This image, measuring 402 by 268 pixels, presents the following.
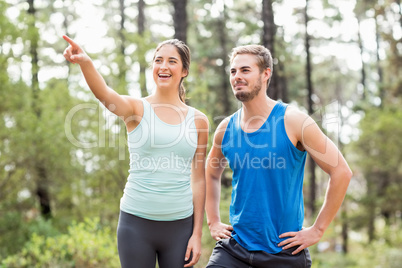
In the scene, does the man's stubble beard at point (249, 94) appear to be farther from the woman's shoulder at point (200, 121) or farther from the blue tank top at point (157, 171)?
the blue tank top at point (157, 171)

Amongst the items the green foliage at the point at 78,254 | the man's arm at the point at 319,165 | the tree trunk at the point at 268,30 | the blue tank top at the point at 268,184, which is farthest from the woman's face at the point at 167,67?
the tree trunk at the point at 268,30

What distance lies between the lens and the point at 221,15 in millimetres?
20453

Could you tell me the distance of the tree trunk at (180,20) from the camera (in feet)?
25.0

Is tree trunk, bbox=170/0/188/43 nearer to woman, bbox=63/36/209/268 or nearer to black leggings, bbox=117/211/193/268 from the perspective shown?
woman, bbox=63/36/209/268

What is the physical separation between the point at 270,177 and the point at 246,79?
0.68m

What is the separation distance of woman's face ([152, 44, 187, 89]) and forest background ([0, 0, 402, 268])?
473 millimetres

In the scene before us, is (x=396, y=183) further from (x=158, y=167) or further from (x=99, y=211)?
(x=158, y=167)

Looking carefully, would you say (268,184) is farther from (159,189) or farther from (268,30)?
(268,30)

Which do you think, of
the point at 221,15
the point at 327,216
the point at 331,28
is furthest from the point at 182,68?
the point at 331,28

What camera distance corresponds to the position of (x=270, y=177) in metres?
2.68

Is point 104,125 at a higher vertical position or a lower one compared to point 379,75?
lower

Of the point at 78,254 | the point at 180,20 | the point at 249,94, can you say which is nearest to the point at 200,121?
the point at 249,94

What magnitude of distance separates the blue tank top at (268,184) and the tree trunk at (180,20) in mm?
5191

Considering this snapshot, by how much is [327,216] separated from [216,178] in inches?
35.0
